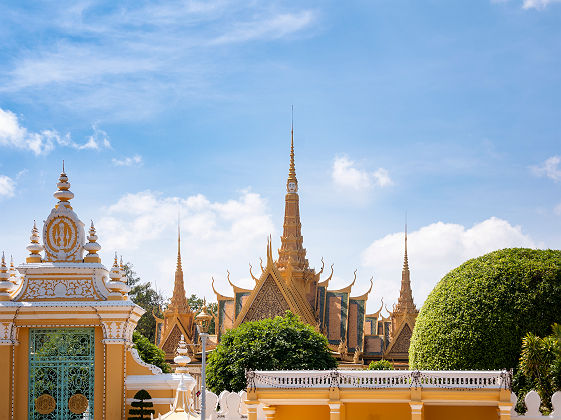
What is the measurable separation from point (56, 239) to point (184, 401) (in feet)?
16.0

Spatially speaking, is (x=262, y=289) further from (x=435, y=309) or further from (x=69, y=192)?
(x=69, y=192)

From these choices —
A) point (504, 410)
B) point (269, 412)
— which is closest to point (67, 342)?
point (269, 412)

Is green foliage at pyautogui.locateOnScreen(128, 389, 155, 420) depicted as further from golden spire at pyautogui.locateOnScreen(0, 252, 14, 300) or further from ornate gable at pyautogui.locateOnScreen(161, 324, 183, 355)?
ornate gable at pyautogui.locateOnScreen(161, 324, 183, 355)

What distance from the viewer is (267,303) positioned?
48656 millimetres

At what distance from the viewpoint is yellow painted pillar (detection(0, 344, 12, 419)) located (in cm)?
2041

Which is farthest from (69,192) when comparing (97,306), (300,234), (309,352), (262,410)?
(300,234)

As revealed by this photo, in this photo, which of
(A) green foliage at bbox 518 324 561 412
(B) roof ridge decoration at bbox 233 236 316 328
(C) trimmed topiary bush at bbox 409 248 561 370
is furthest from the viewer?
(B) roof ridge decoration at bbox 233 236 316 328

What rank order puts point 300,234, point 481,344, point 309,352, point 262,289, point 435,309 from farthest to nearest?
1. point 300,234
2. point 262,289
3. point 309,352
4. point 435,309
5. point 481,344

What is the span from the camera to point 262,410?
69.1 ft

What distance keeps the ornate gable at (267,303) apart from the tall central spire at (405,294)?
10.6 meters

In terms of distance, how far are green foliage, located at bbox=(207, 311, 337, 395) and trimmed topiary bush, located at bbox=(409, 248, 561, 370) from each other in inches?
313

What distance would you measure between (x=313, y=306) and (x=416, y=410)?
3459cm

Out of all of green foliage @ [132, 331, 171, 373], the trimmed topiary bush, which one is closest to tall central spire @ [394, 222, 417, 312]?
green foliage @ [132, 331, 171, 373]

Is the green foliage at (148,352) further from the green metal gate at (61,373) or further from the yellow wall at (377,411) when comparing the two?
the yellow wall at (377,411)
